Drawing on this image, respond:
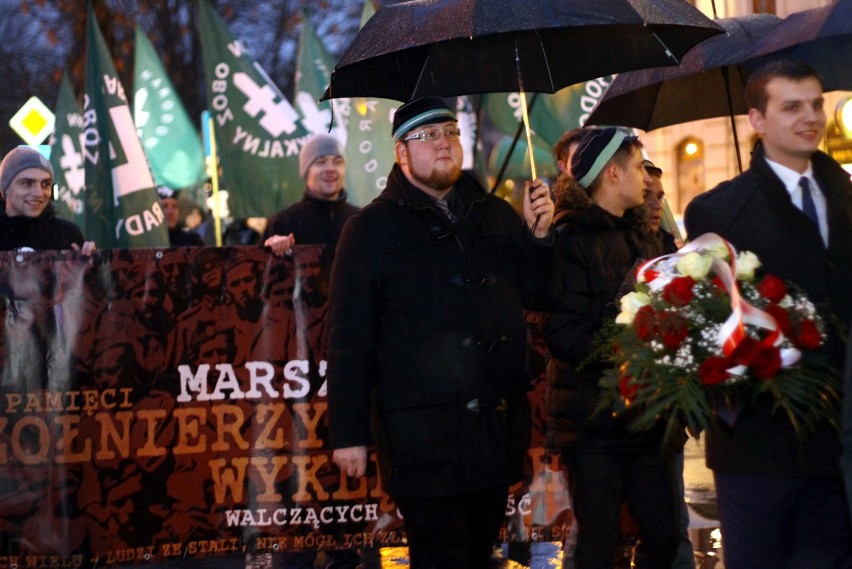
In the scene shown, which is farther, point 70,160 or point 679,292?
point 70,160

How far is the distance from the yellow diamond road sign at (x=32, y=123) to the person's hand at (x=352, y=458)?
495 inches

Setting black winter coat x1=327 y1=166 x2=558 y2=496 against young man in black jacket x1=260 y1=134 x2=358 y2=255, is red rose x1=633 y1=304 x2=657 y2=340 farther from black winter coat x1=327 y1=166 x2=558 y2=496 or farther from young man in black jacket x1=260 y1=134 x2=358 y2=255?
young man in black jacket x1=260 y1=134 x2=358 y2=255

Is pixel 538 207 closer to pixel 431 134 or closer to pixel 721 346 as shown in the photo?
pixel 431 134

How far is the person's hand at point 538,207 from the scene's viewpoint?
5.03m

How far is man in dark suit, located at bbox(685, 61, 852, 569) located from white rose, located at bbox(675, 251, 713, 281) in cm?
29

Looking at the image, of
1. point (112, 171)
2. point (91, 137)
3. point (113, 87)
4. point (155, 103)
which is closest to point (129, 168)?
point (112, 171)

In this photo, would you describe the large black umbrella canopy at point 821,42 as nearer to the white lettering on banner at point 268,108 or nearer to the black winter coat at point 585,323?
the black winter coat at point 585,323

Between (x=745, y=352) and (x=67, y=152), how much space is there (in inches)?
391

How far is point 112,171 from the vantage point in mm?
10969

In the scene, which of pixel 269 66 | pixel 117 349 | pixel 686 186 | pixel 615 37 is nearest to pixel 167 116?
pixel 117 349

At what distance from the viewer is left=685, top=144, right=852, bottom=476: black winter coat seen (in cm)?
427

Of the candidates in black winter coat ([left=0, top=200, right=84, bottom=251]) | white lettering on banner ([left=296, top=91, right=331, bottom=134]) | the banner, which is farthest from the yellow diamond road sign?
the banner

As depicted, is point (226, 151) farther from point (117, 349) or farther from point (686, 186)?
point (686, 186)

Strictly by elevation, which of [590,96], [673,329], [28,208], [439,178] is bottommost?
[673,329]
